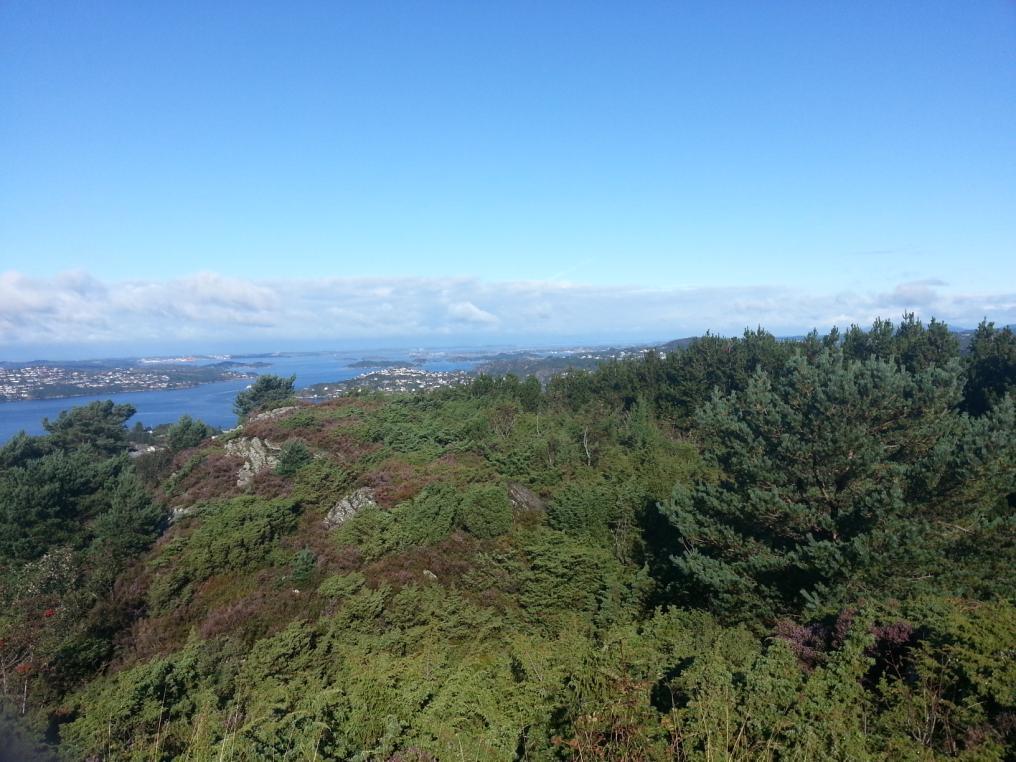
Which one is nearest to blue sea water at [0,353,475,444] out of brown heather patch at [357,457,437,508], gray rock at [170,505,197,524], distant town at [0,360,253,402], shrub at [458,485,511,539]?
distant town at [0,360,253,402]

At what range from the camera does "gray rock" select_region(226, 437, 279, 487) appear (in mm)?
18897

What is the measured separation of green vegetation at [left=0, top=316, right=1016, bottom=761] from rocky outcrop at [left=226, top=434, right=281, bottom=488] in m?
0.42

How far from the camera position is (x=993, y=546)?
29.4 feet

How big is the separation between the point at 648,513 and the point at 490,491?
4.21m

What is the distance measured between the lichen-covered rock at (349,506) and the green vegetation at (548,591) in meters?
0.11

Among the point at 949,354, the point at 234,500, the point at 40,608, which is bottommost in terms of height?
the point at 40,608

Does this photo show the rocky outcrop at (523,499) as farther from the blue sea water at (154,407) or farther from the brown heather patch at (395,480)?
the blue sea water at (154,407)

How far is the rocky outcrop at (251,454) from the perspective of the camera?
1889 centimetres

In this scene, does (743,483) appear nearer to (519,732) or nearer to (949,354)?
(519,732)

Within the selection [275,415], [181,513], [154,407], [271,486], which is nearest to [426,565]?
[271,486]

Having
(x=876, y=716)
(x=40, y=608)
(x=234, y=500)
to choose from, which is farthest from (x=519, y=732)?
(x=234, y=500)

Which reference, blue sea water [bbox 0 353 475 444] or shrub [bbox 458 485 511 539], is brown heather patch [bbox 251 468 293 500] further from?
blue sea water [bbox 0 353 475 444]

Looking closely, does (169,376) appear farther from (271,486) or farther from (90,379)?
(271,486)

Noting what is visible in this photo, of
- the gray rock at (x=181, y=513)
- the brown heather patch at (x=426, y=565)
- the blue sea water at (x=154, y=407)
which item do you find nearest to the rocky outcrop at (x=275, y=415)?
the gray rock at (x=181, y=513)
